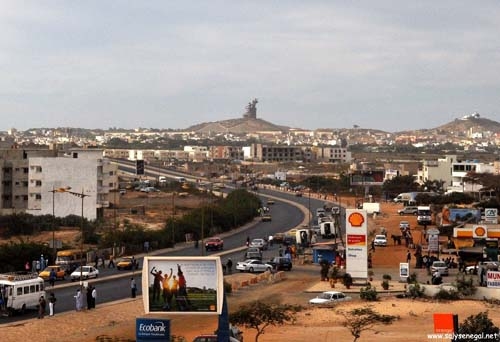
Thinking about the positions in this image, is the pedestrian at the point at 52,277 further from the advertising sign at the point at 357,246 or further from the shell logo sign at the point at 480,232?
the shell logo sign at the point at 480,232

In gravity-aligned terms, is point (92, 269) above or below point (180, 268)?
below

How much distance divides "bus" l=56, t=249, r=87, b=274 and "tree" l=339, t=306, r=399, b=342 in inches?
642

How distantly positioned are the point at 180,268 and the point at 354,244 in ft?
68.8

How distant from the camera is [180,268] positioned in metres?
17.2

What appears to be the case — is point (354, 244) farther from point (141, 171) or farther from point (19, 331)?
point (141, 171)

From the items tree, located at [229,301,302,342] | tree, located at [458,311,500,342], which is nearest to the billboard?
tree, located at [229,301,302,342]

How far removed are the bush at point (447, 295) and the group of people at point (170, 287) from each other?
1671 cm

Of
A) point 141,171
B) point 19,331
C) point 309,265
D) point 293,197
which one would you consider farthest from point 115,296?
point 141,171

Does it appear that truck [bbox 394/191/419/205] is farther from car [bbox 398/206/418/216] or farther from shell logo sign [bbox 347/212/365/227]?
shell logo sign [bbox 347/212/365/227]

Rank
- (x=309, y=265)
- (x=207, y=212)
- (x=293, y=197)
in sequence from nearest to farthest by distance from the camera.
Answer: (x=309, y=265), (x=207, y=212), (x=293, y=197)

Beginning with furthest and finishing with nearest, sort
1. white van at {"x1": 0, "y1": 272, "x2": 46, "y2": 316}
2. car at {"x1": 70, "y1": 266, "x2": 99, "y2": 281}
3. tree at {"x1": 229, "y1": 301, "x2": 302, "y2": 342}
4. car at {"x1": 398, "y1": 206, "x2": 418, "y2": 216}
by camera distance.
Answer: car at {"x1": 398, "y1": 206, "x2": 418, "y2": 216}
car at {"x1": 70, "y1": 266, "x2": 99, "y2": 281}
white van at {"x1": 0, "y1": 272, "x2": 46, "y2": 316}
tree at {"x1": 229, "y1": 301, "x2": 302, "y2": 342}

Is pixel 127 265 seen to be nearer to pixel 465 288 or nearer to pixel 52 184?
pixel 465 288

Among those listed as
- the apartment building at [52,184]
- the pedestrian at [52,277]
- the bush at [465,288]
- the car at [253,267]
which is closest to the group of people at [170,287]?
the bush at [465,288]

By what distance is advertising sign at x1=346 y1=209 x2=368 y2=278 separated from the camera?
122ft
